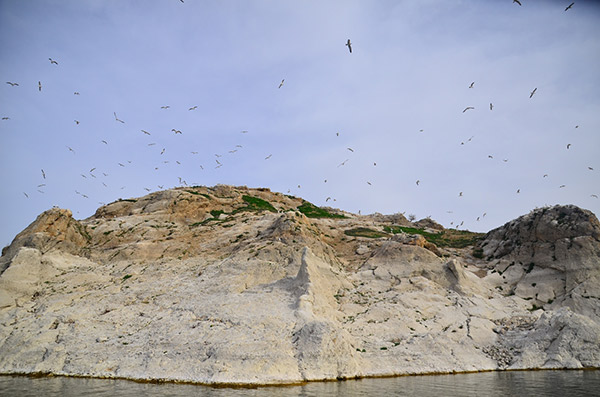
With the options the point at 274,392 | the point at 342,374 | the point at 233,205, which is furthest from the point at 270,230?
the point at 274,392

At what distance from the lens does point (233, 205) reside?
2082 inches

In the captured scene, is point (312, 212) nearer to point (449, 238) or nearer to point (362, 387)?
point (449, 238)

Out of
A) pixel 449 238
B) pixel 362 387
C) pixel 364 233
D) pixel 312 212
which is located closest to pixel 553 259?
pixel 449 238

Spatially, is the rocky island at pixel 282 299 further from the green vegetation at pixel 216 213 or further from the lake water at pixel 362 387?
the green vegetation at pixel 216 213

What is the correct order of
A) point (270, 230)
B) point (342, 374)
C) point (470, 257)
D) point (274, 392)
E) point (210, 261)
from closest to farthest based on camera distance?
1. point (274, 392)
2. point (342, 374)
3. point (210, 261)
4. point (270, 230)
5. point (470, 257)

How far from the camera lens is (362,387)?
20.1 m

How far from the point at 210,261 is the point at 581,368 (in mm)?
27290

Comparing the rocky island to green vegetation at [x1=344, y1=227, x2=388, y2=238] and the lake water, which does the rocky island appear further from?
the lake water

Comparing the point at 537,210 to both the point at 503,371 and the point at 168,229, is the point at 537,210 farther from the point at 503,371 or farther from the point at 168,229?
the point at 168,229

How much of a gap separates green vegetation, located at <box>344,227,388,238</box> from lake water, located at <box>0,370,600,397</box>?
992 inches

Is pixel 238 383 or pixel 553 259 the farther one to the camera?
pixel 553 259

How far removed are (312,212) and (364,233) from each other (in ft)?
46.6

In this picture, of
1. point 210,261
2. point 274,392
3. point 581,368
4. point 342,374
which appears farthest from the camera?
point 210,261

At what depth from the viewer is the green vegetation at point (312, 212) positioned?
59631 mm
